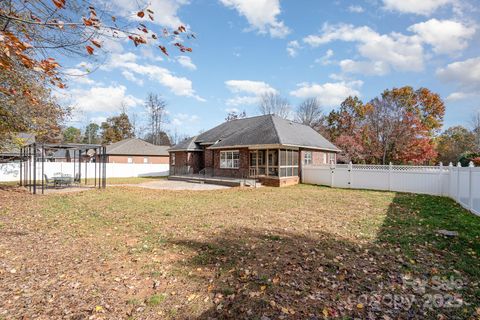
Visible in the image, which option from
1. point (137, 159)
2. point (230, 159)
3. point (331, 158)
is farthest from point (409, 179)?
point (137, 159)

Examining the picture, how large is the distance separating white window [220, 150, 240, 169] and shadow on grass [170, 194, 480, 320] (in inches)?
571

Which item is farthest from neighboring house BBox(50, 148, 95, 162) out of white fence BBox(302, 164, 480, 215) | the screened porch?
white fence BBox(302, 164, 480, 215)

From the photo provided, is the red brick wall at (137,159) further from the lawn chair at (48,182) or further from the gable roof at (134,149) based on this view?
the lawn chair at (48,182)

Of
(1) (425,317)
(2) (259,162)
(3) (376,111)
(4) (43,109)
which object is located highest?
(3) (376,111)

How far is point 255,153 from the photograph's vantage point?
65.0ft

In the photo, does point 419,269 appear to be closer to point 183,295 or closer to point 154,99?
point 183,295

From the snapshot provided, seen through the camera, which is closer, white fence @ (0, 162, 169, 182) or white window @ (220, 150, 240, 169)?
white window @ (220, 150, 240, 169)

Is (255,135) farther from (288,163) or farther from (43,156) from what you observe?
(43,156)

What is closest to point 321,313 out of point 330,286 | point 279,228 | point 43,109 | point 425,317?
point 330,286

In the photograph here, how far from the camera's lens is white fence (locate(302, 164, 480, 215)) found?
914cm

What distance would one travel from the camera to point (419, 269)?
434 centimetres

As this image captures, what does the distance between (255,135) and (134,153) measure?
22.6m

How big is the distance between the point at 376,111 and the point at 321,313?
103ft

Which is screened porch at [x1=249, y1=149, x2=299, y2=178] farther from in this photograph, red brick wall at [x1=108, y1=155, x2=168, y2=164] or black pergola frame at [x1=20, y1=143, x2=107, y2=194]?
red brick wall at [x1=108, y1=155, x2=168, y2=164]
